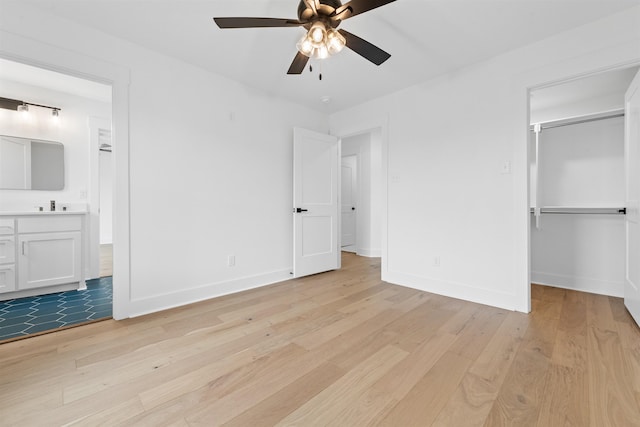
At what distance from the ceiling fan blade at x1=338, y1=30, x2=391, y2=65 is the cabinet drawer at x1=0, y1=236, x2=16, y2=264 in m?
3.85

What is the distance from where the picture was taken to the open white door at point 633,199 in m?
2.22

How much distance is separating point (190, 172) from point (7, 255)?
83.1 inches

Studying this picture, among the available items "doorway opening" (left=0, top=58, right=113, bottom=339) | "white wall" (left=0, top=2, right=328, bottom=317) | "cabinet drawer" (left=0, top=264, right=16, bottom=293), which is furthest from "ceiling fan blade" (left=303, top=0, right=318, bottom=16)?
"cabinet drawer" (left=0, top=264, right=16, bottom=293)

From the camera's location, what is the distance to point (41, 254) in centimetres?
304

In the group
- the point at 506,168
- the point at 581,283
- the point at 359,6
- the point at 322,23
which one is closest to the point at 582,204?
the point at 581,283

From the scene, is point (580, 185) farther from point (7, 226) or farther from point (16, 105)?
point (16, 105)

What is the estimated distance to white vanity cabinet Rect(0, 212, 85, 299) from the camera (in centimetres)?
287

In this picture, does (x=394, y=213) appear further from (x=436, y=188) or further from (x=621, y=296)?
(x=621, y=296)

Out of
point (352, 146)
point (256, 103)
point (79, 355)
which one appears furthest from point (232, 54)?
point (352, 146)

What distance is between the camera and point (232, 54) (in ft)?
8.70

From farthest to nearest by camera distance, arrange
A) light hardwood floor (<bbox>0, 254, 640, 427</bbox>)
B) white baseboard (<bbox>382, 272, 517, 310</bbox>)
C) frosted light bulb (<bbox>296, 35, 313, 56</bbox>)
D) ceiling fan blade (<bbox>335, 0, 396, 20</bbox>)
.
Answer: white baseboard (<bbox>382, 272, 517, 310</bbox>) < frosted light bulb (<bbox>296, 35, 313, 56</bbox>) < ceiling fan blade (<bbox>335, 0, 396, 20</bbox>) < light hardwood floor (<bbox>0, 254, 640, 427</bbox>)

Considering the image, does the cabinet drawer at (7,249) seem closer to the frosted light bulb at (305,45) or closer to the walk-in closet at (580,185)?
the frosted light bulb at (305,45)

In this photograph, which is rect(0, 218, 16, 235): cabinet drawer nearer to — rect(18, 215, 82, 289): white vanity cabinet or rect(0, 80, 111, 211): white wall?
rect(18, 215, 82, 289): white vanity cabinet

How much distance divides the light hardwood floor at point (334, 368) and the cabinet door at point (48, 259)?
1.37 meters
